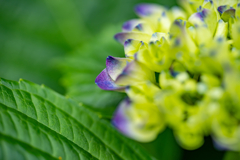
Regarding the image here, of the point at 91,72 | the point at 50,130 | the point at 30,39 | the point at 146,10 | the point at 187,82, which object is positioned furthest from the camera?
the point at 30,39

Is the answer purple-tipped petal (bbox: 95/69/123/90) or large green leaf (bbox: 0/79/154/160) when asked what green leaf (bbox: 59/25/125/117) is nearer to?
large green leaf (bbox: 0/79/154/160)

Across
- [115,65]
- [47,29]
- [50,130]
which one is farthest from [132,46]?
[47,29]

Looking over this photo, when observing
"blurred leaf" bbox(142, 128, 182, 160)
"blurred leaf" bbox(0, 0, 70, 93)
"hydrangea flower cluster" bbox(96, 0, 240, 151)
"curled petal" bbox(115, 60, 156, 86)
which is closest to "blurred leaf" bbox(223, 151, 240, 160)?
"hydrangea flower cluster" bbox(96, 0, 240, 151)

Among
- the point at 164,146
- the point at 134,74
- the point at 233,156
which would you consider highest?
the point at 134,74

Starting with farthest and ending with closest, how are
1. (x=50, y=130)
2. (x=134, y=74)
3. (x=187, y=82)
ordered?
(x=50, y=130) < (x=134, y=74) < (x=187, y=82)

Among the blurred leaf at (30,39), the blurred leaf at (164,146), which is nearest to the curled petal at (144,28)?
the blurred leaf at (164,146)

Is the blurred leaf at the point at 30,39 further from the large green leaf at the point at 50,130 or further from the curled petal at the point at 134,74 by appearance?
the curled petal at the point at 134,74

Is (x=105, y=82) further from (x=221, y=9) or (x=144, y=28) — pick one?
(x=221, y=9)
